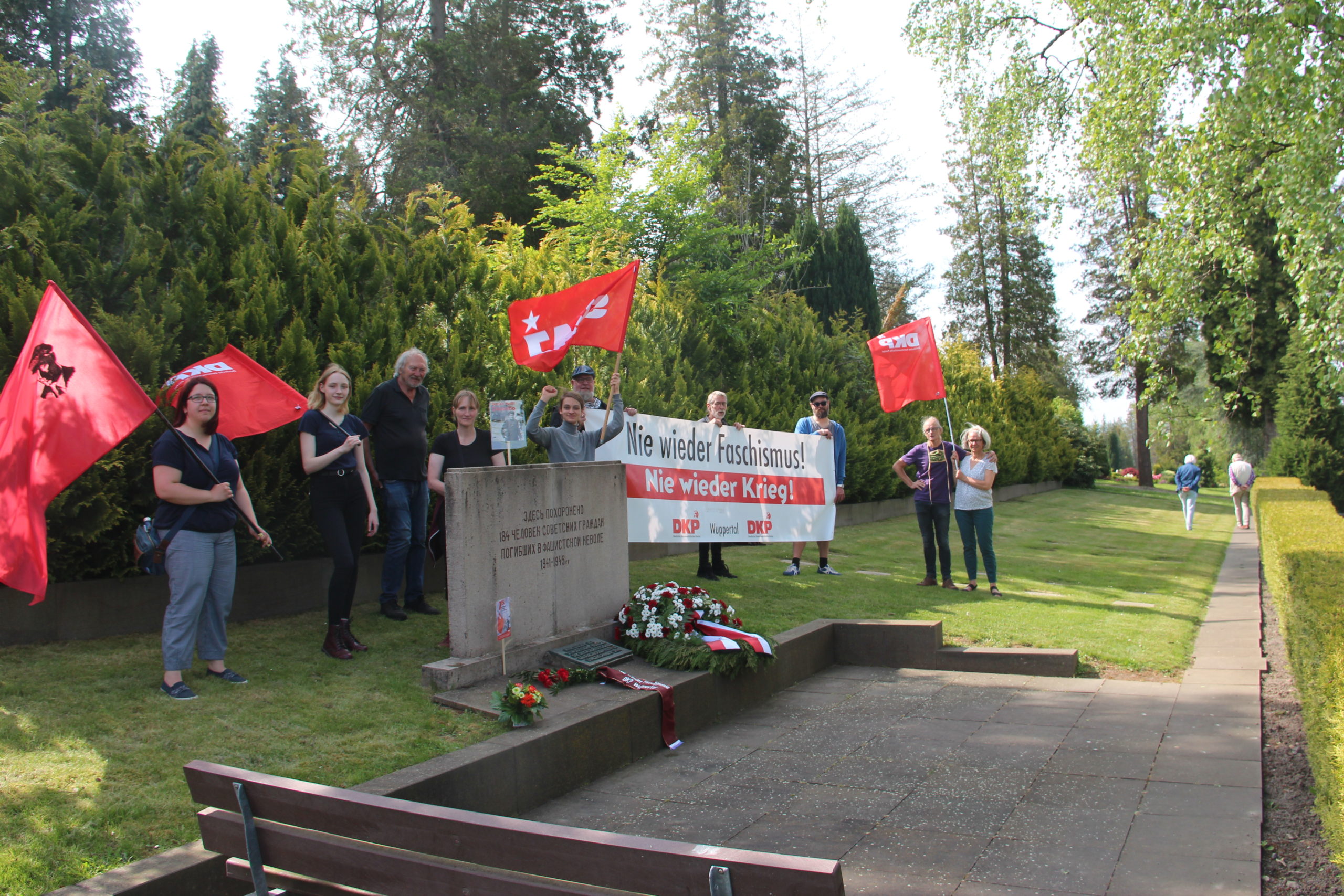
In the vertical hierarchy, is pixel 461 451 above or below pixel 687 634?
above

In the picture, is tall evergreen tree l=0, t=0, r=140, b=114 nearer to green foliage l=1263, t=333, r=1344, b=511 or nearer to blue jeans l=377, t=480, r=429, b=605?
blue jeans l=377, t=480, r=429, b=605

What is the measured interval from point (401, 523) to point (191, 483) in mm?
1967

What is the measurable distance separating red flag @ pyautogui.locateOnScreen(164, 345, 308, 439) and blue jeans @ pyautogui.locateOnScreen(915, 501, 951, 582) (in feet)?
21.8

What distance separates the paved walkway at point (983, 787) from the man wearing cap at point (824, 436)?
3840mm

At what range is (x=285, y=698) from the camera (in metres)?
5.14

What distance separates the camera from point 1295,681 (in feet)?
20.7

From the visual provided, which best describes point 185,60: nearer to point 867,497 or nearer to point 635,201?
point 635,201

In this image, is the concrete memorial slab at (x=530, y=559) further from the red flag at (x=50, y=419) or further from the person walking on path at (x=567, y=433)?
the red flag at (x=50, y=419)

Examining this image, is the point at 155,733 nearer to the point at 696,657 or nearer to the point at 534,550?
the point at 534,550

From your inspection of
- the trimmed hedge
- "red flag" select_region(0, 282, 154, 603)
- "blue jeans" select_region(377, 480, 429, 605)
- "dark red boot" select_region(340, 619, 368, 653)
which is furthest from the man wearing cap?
"red flag" select_region(0, 282, 154, 603)

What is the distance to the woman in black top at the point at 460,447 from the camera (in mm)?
7098

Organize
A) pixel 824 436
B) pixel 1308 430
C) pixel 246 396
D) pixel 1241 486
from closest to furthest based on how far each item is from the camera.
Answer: pixel 246 396, pixel 824 436, pixel 1241 486, pixel 1308 430

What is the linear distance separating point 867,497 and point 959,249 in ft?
119

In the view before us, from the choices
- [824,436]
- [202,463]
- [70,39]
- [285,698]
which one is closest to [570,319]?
[202,463]
